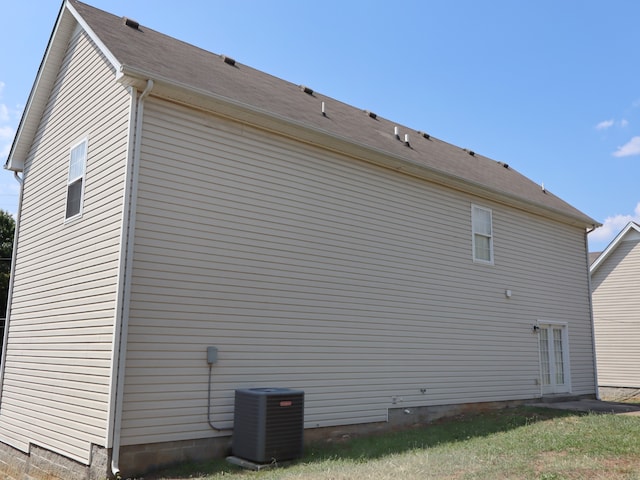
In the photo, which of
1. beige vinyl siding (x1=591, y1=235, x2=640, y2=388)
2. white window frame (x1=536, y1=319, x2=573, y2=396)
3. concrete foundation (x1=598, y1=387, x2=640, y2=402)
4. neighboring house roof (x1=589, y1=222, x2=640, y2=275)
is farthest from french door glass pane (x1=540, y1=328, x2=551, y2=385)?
neighboring house roof (x1=589, y1=222, x2=640, y2=275)

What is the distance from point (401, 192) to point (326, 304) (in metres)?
3.14

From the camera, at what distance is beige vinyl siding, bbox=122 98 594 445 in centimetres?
830

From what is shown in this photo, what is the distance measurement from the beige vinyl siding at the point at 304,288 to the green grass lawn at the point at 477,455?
36.0 inches

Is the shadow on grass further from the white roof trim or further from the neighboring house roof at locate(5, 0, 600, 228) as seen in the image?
the white roof trim

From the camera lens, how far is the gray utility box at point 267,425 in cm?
800

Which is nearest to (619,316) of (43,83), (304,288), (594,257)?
(594,257)

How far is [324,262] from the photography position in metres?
10.4

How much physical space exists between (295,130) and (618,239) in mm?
17566

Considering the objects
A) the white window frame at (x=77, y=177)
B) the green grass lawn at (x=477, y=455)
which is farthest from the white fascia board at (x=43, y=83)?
the green grass lawn at (x=477, y=455)

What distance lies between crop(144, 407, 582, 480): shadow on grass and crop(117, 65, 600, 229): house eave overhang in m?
4.95

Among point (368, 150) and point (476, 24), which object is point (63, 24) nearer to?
point (368, 150)

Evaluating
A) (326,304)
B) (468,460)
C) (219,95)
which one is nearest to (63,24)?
(219,95)

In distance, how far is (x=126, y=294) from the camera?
7.93 m

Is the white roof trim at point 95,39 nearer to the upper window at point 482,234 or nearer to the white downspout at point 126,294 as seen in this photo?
the white downspout at point 126,294
